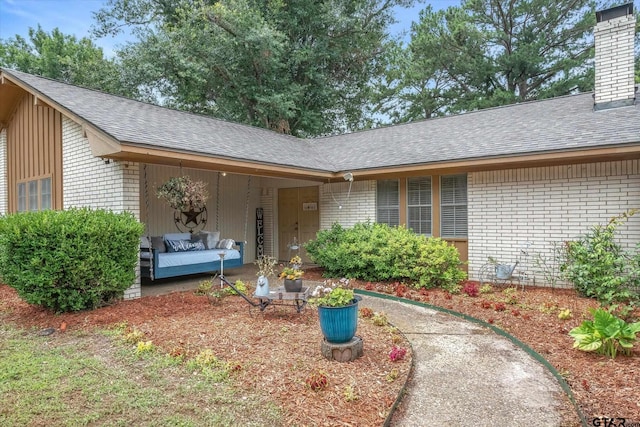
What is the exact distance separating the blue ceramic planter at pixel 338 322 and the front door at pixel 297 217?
21.8 feet

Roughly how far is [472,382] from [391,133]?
848 cm

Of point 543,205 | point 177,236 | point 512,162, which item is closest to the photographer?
point 512,162

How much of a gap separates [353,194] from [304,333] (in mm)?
5575

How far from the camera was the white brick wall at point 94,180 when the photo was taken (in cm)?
609

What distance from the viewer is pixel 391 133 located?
10.8 m

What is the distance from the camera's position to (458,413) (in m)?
2.76

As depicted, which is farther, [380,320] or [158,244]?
[158,244]

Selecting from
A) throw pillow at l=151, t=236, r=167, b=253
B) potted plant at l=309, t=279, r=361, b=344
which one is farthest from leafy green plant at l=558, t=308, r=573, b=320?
throw pillow at l=151, t=236, r=167, b=253

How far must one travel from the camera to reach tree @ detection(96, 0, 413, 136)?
15289 mm

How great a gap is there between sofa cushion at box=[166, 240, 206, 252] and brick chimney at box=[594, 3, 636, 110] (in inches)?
350

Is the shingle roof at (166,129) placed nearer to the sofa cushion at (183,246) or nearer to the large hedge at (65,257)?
the large hedge at (65,257)

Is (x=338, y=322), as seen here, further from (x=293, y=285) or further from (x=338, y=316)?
(x=293, y=285)

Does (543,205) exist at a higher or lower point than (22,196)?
lower

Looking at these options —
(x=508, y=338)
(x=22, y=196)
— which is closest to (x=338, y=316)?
(x=508, y=338)
